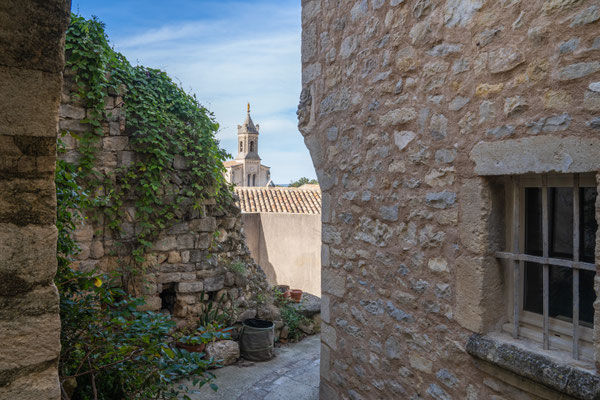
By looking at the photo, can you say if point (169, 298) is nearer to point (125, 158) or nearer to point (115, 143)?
point (125, 158)

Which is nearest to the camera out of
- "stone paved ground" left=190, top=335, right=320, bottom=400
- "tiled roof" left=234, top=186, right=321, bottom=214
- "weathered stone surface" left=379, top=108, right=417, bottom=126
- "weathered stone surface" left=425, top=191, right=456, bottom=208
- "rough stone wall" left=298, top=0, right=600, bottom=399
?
"rough stone wall" left=298, top=0, right=600, bottom=399

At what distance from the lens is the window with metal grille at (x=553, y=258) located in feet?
5.95

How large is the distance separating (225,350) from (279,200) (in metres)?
6.33

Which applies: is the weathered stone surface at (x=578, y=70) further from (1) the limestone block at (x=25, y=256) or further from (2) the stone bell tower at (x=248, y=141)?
(2) the stone bell tower at (x=248, y=141)

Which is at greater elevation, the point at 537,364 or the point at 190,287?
the point at 537,364

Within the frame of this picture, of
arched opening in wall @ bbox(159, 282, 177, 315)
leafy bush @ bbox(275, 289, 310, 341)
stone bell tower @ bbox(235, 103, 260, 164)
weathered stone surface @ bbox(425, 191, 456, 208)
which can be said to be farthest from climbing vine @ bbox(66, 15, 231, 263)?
stone bell tower @ bbox(235, 103, 260, 164)

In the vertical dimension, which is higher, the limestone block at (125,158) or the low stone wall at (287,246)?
the limestone block at (125,158)

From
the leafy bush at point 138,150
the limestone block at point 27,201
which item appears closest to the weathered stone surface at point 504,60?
the limestone block at point 27,201

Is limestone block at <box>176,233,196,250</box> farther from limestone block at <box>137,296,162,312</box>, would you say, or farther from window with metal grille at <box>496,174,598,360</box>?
window with metal grille at <box>496,174,598,360</box>

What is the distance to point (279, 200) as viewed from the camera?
11.2 meters

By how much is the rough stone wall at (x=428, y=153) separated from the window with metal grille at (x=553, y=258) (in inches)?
4.1

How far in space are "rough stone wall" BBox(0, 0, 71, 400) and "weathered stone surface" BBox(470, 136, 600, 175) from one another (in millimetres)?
1787

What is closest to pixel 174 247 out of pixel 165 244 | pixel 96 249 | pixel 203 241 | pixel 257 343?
pixel 165 244

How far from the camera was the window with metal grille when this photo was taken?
5.95ft
